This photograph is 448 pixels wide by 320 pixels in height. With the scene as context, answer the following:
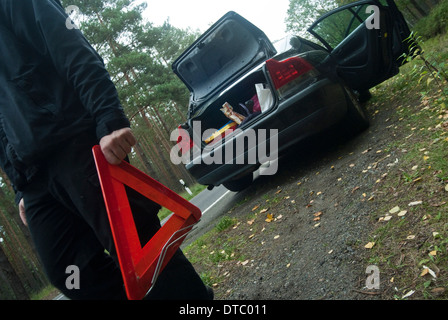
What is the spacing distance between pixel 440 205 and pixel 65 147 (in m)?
2.14

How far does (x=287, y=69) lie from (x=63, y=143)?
2.70 m

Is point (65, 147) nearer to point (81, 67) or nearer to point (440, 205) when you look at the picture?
point (81, 67)

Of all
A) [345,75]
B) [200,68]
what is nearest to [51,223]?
[200,68]

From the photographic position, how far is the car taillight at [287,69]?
142 inches

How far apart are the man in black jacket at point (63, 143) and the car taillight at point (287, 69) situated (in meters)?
2.35

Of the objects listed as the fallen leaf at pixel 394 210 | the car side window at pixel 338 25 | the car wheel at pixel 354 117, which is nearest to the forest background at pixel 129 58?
the car side window at pixel 338 25

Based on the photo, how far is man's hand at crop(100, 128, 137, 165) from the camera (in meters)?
1.47

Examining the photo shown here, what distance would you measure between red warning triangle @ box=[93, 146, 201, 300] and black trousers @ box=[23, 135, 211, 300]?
81mm

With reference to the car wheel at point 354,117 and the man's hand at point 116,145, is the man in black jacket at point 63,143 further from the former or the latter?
the car wheel at point 354,117

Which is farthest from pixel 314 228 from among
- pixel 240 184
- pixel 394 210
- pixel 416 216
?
pixel 240 184

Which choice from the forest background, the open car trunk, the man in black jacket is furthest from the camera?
the forest background

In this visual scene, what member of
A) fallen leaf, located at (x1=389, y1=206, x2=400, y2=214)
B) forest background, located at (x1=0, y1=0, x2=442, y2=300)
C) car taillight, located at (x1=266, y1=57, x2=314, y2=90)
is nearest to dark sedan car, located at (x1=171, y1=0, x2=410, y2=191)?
car taillight, located at (x1=266, y1=57, x2=314, y2=90)
